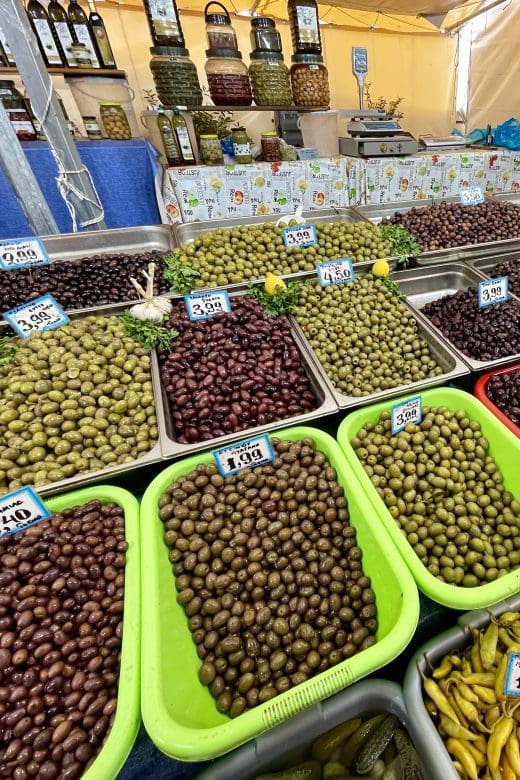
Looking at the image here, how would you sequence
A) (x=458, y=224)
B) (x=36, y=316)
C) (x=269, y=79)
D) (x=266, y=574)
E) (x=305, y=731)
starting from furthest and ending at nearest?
1. (x=269, y=79)
2. (x=458, y=224)
3. (x=36, y=316)
4. (x=266, y=574)
5. (x=305, y=731)

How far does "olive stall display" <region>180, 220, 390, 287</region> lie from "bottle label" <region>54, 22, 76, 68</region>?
2949 mm

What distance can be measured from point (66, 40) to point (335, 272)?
4.00 metres

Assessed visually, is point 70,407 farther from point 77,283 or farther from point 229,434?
point 77,283

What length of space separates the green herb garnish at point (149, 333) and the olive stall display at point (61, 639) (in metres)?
1.03

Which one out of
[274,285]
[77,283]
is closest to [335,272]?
[274,285]

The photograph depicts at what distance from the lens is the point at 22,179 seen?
2.70m

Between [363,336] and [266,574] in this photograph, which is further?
[363,336]

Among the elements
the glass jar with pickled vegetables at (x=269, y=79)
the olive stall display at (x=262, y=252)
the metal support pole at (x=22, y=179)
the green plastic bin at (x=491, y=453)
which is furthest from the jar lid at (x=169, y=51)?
the green plastic bin at (x=491, y=453)

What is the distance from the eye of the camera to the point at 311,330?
2.38 metres

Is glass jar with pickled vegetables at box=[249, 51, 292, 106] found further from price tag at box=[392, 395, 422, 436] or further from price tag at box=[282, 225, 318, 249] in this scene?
price tag at box=[392, 395, 422, 436]

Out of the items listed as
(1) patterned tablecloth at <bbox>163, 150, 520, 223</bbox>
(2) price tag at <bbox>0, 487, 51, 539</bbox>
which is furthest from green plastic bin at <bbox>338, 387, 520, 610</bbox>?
(1) patterned tablecloth at <bbox>163, 150, 520, 223</bbox>

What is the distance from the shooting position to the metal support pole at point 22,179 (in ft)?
8.31

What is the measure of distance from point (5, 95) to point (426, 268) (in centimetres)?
442

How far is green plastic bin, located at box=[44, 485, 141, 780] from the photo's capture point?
0.97 m
